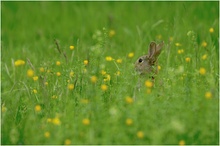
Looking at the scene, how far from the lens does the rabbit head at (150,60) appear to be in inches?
232

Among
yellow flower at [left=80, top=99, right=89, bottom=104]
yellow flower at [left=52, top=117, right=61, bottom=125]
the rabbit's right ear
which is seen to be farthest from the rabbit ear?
yellow flower at [left=52, top=117, right=61, bottom=125]

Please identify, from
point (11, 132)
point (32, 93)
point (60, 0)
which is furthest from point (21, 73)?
point (60, 0)

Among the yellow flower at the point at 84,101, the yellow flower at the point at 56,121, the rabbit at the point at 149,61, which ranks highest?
the rabbit at the point at 149,61

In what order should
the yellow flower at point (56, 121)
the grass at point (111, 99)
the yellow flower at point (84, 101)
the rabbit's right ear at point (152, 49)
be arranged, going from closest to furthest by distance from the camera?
1. the grass at point (111, 99)
2. the yellow flower at point (56, 121)
3. the yellow flower at point (84, 101)
4. the rabbit's right ear at point (152, 49)

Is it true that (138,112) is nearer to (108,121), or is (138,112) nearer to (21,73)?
(108,121)

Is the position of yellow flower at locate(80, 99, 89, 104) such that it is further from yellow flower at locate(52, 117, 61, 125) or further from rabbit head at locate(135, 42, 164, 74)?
rabbit head at locate(135, 42, 164, 74)

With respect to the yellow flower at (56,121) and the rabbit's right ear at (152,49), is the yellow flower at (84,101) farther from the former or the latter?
the rabbit's right ear at (152,49)

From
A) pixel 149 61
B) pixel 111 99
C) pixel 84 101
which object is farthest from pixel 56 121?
pixel 149 61

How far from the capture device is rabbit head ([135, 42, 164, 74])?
5.89 meters

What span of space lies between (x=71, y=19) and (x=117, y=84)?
4152 millimetres

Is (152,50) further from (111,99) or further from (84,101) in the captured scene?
(84,101)

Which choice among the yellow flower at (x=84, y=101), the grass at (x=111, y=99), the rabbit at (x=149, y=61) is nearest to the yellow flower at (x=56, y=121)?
the grass at (x=111, y=99)

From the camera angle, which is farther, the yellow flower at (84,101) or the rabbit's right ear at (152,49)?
the rabbit's right ear at (152,49)

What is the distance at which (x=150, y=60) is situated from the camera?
5.97 m
